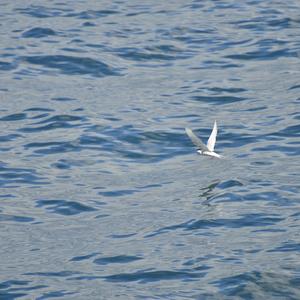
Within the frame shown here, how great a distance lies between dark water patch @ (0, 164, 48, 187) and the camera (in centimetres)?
1531

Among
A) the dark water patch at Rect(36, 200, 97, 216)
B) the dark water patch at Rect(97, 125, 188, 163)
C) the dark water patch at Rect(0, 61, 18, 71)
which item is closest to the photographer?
the dark water patch at Rect(36, 200, 97, 216)

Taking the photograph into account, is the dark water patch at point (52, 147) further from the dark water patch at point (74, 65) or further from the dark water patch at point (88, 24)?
the dark water patch at point (88, 24)

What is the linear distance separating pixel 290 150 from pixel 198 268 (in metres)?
4.40

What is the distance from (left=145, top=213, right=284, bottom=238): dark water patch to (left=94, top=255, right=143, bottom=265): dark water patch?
0.75 m

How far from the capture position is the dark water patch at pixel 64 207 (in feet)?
46.9

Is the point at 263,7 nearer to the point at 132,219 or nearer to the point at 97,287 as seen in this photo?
the point at 132,219

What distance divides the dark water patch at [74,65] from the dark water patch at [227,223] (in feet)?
22.5

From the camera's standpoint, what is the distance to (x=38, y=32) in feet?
73.7

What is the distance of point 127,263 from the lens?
41.5 feet

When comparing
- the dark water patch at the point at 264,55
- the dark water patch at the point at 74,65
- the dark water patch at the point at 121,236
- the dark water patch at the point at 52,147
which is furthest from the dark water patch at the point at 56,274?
the dark water patch at the point at 264,55

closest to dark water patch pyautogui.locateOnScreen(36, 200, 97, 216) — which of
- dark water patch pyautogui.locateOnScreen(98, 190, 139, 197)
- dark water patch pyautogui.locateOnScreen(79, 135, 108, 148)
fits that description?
dark water patch pyautogui.locateOnScreen(98, 190, 139, 197)

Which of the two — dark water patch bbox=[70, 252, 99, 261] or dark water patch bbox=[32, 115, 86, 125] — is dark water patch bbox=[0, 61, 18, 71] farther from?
dark water patch bbox=[70, 252, 99, 261]

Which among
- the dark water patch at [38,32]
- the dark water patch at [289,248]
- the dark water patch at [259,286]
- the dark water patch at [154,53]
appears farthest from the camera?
the dark water patch at [38,32]

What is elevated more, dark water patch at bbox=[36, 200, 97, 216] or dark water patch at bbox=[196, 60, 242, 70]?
dark water patch at bbox=[196, 60, 242, 70]
